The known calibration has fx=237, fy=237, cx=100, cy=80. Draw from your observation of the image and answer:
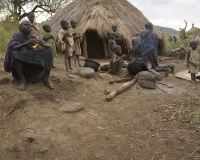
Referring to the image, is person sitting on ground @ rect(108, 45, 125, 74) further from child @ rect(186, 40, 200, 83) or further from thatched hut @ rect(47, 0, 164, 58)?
thatched hut @ rect(47, 0, 164, 58)

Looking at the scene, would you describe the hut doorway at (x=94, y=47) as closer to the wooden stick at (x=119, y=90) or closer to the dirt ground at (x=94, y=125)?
the wooden stick at (x=119, y=90)

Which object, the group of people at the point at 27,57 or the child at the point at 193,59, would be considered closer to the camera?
the group of people at the point at 27,57

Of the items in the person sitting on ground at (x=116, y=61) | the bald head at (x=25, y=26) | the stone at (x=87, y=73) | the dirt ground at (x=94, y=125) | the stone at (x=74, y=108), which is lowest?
the dirt ground at (x=94, y=125)

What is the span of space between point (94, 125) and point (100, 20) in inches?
260

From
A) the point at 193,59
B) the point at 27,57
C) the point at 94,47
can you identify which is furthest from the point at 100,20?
the point at 27,57

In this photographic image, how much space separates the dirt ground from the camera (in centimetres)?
270

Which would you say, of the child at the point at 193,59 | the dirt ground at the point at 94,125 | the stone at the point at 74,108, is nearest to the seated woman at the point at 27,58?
the dirt ground at the point at 94,125

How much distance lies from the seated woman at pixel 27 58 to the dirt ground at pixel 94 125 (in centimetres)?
18

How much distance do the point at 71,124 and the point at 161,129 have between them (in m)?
1.25

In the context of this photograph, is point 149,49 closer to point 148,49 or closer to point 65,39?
point 148,49

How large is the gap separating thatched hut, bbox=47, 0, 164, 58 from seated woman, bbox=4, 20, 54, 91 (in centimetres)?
515

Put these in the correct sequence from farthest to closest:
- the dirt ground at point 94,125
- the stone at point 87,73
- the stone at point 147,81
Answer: the stone at point 87,73, the stone at point 147,81, the dirt ground at point 94,125

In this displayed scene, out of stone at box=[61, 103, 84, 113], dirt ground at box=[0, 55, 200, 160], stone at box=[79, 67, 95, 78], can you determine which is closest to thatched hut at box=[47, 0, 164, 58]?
stone at box=[79, 67, 95, 78]

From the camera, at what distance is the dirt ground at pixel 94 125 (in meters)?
2.70
